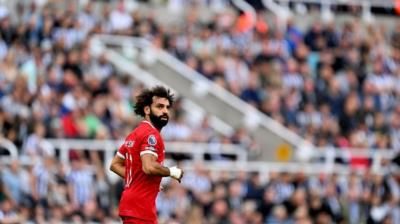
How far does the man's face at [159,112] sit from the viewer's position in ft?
51.2

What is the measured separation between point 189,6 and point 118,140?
6725mm

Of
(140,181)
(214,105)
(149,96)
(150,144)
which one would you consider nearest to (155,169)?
(150,144)

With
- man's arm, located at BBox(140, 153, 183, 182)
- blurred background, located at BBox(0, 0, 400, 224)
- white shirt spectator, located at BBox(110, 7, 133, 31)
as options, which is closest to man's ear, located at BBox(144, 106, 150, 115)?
man's arm, located at BBox(140, 153, 183, 182)

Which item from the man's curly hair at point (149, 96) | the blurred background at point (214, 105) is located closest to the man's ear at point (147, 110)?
the man's curly hair at point (149, 96)

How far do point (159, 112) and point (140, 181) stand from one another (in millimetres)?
713

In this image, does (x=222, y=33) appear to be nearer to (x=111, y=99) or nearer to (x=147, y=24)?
(x=147, y=24)

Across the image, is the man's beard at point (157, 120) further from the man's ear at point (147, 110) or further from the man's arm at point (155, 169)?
the man's arm at point (155, 169)

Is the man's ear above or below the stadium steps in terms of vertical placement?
below

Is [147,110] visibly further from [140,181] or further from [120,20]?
[120,20]

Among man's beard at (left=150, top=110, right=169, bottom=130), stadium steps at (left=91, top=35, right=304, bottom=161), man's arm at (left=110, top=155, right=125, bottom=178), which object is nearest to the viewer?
man's beard at (left=150, top=110, right=169, bottom=130)

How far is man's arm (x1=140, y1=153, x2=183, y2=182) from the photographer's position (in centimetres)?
1517

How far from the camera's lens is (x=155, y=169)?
601 inches

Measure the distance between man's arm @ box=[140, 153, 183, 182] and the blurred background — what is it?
626cm

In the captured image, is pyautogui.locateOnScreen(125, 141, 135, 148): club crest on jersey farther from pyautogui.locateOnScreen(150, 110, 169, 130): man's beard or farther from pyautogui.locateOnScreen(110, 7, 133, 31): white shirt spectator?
pyautogui.locateOnScreen(110, 7, 133, 31): white shirt spectator
